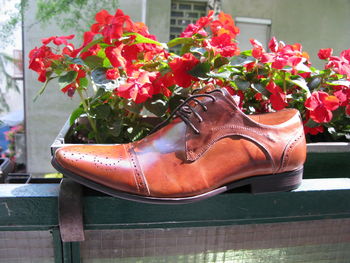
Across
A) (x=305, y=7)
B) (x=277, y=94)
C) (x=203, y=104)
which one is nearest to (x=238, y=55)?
(x=277, y=94)

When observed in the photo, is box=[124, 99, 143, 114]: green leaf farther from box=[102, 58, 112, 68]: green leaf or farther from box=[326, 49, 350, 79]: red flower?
box=[326, 49, 350, 79]: red flower

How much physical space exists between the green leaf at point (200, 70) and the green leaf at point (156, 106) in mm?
115

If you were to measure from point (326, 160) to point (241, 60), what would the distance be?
1.19 feet

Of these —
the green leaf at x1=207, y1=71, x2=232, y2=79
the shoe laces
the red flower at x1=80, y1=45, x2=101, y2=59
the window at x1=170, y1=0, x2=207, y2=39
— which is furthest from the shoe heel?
the window at x1=170, y1=0, x2=207, y2=39

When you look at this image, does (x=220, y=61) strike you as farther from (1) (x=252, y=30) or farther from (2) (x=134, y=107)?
(1) (x=252, y=30)

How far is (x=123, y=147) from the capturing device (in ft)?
1.97

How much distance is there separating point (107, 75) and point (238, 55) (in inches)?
13.9

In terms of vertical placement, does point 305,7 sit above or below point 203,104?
above

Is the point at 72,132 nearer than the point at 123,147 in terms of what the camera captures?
No

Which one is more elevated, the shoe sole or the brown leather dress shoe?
the brown leather dress shoe

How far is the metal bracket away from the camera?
1.66 ft

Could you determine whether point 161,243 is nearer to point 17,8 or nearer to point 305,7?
point 17,8

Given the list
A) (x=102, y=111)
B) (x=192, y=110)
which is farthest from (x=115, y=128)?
(x=192, y=110)

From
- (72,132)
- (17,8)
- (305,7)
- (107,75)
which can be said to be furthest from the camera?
(305,7)
